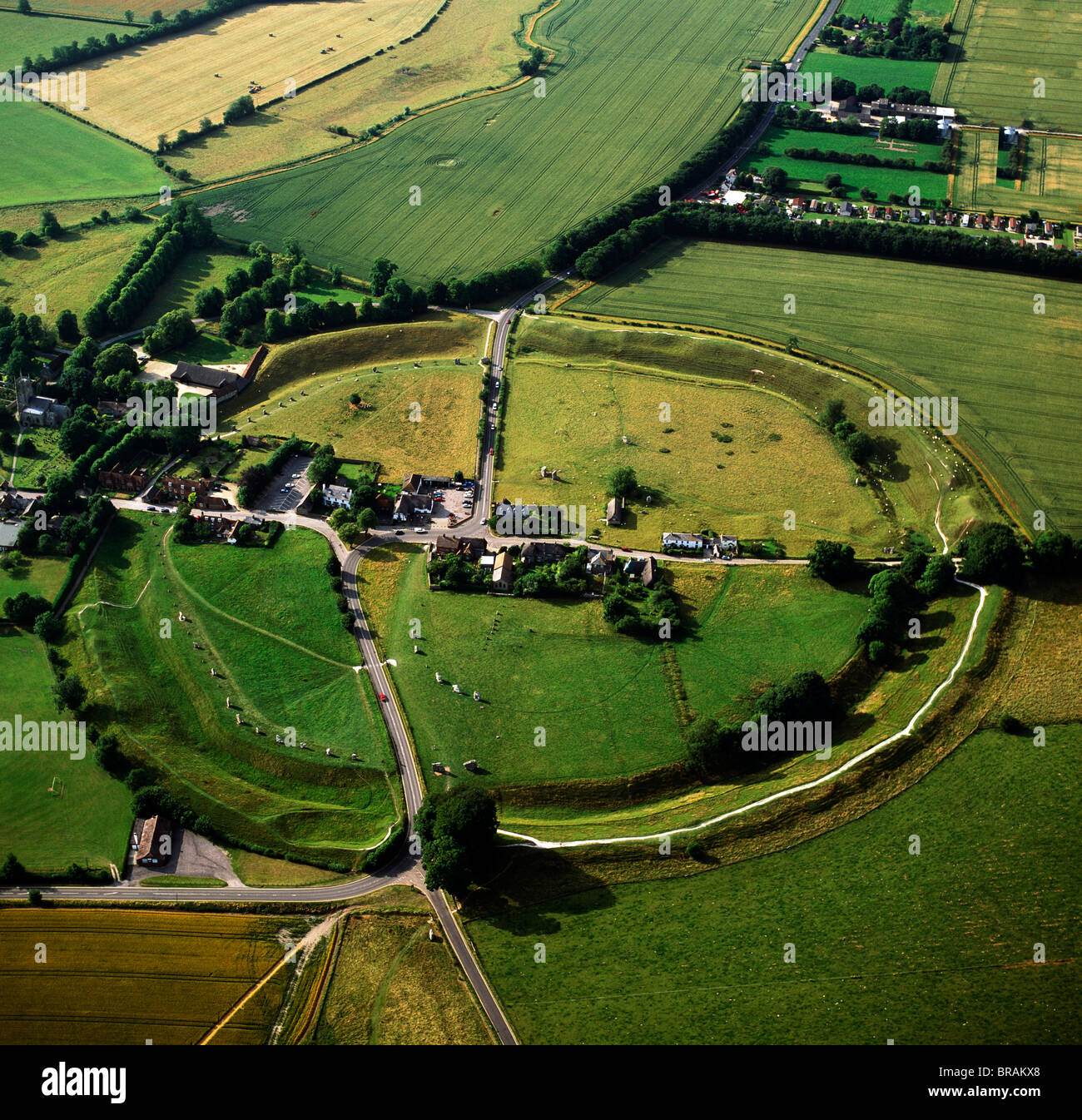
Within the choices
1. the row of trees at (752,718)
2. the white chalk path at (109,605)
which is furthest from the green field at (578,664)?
the white chalk path at (109,605)

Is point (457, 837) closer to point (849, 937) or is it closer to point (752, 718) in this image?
point (752, 718)

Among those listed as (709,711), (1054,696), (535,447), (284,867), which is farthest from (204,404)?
(1054,696)

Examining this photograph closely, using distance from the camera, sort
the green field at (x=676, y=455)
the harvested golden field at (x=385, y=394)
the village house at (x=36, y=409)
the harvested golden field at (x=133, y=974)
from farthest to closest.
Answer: the village house at (x=36, y=409), the harvested golden field at (x=385, y=394), the green field at (x=676, y=455), the harvested golden field at (x=133, y=974)

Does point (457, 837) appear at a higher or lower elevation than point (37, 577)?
lower

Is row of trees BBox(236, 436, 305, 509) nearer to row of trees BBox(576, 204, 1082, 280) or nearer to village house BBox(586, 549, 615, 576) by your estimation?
village house BBox(586, 549, 615, 576)

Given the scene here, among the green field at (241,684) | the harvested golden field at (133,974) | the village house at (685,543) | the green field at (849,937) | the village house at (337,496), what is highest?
the village house at (337,496)

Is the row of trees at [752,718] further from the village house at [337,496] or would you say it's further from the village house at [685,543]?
the village house at [337,496]

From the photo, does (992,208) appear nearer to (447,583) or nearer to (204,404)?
(447,583)

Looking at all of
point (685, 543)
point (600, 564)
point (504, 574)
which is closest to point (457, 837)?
point (504, 574)
